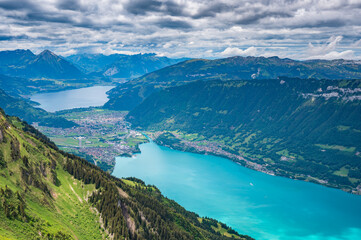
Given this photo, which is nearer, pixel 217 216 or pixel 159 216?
pixel 159 216

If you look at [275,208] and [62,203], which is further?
[275,208]

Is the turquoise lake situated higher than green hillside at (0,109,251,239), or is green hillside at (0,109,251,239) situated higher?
the turquoise lake

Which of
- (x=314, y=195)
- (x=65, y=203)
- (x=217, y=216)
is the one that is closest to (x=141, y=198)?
(x=65, y=203)

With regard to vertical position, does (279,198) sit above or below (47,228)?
above

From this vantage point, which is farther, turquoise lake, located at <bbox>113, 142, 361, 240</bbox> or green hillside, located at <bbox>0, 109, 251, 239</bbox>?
turquoise lake, located at <bbox>113, 142, 361, 240</bbox>

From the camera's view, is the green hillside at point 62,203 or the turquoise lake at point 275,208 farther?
the turquoise lake at point 275,208

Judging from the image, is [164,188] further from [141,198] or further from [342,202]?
[342,202]

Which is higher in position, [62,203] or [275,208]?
[275,208]

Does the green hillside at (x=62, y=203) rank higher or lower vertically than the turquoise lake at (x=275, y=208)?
lower
